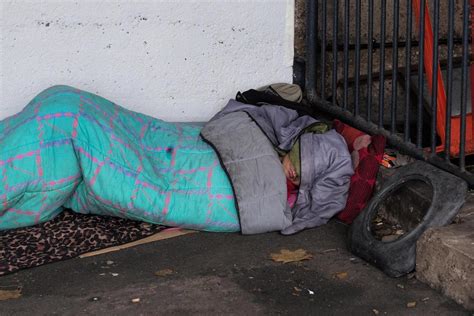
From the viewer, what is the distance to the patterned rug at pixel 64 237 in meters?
3.84

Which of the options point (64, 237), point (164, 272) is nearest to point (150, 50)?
point (64, 237)

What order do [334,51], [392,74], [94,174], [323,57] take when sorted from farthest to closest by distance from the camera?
[323,57], [334,51], [392,74], [94,174]

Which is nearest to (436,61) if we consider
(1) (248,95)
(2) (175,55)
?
(1) (248,95)

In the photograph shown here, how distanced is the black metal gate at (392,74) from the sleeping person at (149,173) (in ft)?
1.45

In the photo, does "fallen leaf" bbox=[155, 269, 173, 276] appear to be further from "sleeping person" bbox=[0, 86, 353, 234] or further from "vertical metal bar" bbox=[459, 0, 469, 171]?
"vertical metal bar" bbox=[459, 0, 469, 171]

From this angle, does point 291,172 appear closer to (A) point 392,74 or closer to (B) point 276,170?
(B) point 276,170

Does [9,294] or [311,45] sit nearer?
[9,294]

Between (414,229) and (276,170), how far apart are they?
0.90m

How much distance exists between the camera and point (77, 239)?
13.3 feet

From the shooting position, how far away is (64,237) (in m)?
4.05

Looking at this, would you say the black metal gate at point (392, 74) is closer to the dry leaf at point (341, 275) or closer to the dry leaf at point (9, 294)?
the dry leaf at point (341, 275)

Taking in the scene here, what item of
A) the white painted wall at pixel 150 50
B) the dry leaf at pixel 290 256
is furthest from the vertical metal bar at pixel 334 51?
the dry leaf at pixel 290 256

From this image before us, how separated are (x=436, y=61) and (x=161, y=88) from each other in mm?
1840

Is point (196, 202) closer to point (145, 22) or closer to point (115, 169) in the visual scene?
point (115, 169)
